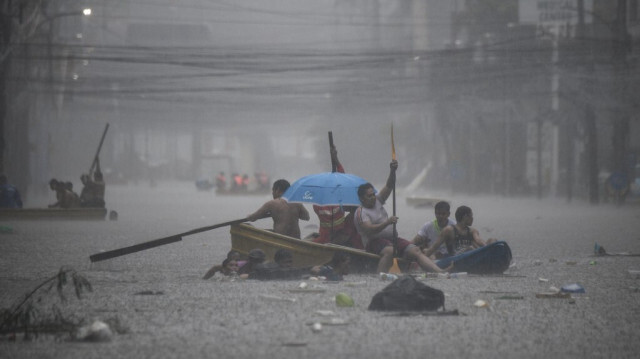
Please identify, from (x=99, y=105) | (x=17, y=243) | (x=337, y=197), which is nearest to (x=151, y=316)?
(x=337, y=197)

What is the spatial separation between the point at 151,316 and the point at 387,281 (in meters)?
3.91

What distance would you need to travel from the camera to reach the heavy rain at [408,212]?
854cm

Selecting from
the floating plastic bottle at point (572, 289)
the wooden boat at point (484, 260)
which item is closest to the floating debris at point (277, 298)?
the floating plastic bottle at point (572, 289)

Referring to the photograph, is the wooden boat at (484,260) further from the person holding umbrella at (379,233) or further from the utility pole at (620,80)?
the utility pole at (620,80)

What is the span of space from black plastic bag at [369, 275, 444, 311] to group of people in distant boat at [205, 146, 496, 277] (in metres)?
3.10

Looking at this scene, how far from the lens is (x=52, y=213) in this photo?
27484 mm

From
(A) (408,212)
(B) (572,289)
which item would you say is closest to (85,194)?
(A) (408,212)

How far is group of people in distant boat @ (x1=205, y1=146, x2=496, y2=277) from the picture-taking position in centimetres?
1334

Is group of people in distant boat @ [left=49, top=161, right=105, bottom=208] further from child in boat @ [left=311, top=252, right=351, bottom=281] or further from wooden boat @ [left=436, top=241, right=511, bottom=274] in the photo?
wooden boat @ [left=436, top=241, right=511, bottom=274]

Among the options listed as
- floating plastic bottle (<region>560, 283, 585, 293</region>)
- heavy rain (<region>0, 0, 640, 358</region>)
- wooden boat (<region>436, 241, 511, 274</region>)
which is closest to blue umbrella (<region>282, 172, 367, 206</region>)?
heavy rain (<region>0, 0, 640, 358</region>)

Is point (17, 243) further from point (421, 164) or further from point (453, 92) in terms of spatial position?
point (421, 164)

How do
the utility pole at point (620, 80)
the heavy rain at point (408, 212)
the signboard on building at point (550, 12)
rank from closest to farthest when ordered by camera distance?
1. the heavy rain at point (408, 212)
2. the utility pole at point (620, 80)
3. the signboard on building at point (550, 12)

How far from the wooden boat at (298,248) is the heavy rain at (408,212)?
6 centimetres

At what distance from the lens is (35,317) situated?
29.1 feet
